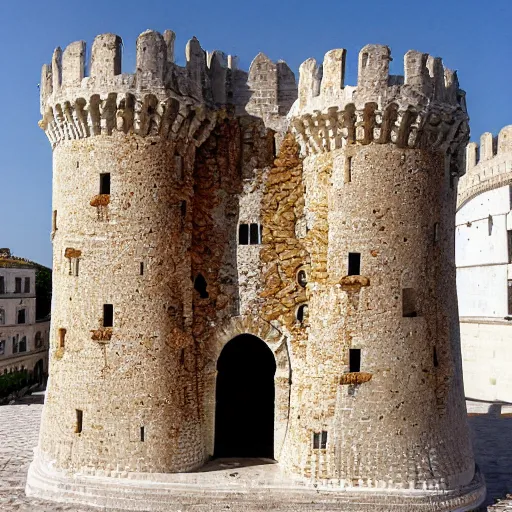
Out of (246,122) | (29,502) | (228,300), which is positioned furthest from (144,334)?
(246,122)

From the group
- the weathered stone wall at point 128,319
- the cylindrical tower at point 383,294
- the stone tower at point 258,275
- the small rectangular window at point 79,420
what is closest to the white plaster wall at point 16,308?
the stone tower at point 258,275

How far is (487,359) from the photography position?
33.6 m

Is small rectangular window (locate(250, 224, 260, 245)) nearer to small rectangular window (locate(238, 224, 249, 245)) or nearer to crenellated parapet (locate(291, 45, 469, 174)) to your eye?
small rectangular window (locate(238, 224, 249, 245))

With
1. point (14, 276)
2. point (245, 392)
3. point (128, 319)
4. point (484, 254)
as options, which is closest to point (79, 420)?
point (128, 319)

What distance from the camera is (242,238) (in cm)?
1942

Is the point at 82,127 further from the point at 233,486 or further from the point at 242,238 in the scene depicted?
the point at 233,486

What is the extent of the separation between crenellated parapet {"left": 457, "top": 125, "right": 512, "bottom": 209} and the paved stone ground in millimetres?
10013

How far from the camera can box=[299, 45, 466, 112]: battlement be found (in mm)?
17312

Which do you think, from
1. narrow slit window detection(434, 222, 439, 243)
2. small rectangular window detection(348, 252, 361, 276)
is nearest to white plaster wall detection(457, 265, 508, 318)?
narrow slit window detection(434, 222, 439, 243)

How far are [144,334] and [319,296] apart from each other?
4.48 metres

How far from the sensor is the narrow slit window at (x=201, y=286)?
1911cm

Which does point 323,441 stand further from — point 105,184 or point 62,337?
point 105,184

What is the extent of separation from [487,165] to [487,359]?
9.06 m

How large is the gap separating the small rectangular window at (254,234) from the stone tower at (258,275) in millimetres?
63
